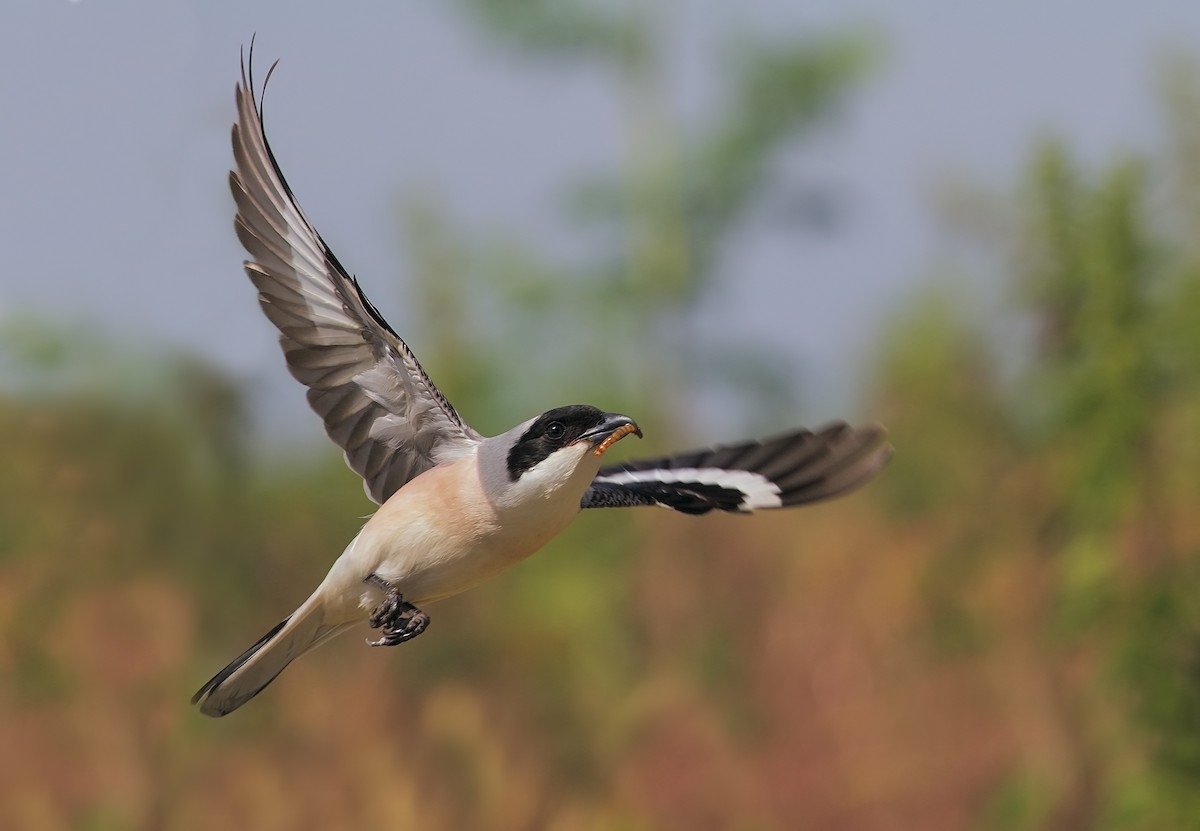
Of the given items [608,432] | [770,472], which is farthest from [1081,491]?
[608,432]

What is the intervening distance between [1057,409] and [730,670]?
111cm

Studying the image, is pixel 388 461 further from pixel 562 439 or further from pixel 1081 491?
pixel 1081 491

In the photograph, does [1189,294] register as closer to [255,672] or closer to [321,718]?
[321,718]

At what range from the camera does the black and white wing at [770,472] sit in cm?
135

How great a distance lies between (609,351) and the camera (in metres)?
3.72

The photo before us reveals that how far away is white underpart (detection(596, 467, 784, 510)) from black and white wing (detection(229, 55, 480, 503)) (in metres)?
0.22

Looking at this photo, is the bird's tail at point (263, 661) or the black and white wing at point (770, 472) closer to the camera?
the bird's tail at point (263, 661)

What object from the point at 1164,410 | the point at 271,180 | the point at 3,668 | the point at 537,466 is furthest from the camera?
the point at 3,668

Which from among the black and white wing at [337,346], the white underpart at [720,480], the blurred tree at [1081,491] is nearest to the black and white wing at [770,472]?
the white underpart at [720,480]

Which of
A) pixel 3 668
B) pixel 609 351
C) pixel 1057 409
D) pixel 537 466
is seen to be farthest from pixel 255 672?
pixel 609 351

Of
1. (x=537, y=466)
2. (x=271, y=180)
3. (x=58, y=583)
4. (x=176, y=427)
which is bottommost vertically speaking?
(x=58, y=583)

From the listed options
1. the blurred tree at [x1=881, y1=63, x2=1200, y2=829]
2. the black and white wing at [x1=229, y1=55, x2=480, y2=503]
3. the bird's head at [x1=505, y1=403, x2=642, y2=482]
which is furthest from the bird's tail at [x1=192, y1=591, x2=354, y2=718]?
the blurred tree at [x1=881, y1=63, x2=1200, y2=829]

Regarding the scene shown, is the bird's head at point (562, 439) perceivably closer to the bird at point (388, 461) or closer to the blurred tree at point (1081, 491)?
the bird at point (388, 461)

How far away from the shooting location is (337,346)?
3.82 feet
